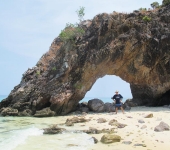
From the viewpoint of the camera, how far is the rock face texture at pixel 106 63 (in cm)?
2021

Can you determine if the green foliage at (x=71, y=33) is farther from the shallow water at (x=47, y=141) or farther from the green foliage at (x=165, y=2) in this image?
the shallow water at (x=47, y=141)

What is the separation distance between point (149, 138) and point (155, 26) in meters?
14.5

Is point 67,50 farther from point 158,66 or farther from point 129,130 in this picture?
point 129,130

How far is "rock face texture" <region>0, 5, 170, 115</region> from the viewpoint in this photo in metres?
20.2

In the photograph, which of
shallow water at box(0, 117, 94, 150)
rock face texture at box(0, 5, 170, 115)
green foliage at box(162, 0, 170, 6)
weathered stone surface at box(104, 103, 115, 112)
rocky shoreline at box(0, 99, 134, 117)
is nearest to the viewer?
shallow water at box(0, 117, 94, 150)

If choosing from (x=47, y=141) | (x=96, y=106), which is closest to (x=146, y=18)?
(x=96, y=106)

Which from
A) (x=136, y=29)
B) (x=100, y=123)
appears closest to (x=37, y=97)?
(x=100, y=123)

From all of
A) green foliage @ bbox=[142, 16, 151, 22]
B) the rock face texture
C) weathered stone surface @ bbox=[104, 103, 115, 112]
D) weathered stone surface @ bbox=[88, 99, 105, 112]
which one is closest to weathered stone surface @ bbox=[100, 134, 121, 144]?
weathered stone surface @ bbox=[104, 103, 115, 112]

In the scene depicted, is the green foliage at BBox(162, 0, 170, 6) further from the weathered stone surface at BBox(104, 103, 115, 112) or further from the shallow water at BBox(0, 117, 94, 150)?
the shallow water at BBox(0, 117, 94, 150)

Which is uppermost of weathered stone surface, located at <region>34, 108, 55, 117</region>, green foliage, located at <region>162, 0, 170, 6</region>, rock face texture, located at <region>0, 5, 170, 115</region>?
green foliage, located at <region>162, 0, 170, 6</region>

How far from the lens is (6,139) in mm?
9766

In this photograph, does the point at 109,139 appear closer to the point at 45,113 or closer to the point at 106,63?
the point at 45,113

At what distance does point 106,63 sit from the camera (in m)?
21.0

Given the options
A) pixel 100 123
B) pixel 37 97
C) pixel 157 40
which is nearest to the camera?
pixel 100 123
